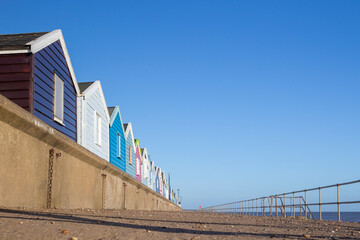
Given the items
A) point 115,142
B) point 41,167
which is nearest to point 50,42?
point 41,167

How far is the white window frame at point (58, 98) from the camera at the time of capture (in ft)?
39.7

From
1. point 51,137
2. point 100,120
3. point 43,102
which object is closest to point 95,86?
point 100,120

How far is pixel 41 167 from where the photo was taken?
728 cm

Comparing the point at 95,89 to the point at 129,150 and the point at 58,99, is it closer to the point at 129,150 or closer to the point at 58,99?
the point at 58,99

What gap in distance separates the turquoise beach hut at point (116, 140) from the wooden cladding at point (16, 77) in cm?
938

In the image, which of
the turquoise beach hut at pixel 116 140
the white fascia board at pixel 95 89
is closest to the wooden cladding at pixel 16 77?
the white fascia board at pixel 95 89

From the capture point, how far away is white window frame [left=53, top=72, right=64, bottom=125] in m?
12.1

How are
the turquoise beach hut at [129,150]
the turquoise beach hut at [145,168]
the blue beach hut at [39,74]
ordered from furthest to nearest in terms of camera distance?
1. the turquoise beach hut at [145,168]
2. the turquoise beach hut at [129,150]
3. the blue beach hut at [39,74]

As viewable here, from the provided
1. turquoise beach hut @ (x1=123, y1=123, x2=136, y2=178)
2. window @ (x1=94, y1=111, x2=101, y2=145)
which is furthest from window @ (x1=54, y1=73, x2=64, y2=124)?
turquoise beach hut @ (x1=123, y1=123, x2=136, y2=178)

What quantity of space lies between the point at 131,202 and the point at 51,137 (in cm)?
924

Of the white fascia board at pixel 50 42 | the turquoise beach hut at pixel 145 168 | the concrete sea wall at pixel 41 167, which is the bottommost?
the concrete sea wall at pixel 41 167

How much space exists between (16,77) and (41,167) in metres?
4.07

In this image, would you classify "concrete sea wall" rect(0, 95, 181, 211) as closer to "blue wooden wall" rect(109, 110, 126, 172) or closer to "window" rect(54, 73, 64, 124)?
"window" rect(54, 73, 64, 124)

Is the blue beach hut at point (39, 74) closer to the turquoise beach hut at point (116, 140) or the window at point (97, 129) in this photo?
the window at point (97, 129)
